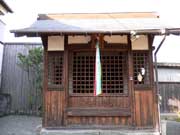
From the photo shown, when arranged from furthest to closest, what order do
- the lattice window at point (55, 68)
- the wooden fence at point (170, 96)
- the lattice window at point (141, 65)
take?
the wooden fence at point (170, 96) < the lattice window at point (55, 68) < the lattice window at point (141, 65)

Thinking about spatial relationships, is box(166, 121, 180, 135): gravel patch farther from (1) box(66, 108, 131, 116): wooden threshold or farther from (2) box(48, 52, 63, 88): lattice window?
(2) box(48, 52, 63, 88): lattice window

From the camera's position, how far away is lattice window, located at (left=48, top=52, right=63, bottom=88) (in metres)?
8.62

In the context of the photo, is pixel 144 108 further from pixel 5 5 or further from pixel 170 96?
pixel 170 96

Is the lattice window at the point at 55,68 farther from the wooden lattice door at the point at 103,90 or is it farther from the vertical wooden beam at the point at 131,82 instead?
the vertical wooden beam at the point at 131,82

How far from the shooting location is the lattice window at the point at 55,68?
28.3 feet

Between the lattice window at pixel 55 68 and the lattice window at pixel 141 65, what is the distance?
2.49 meters

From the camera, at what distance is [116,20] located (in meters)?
9.14

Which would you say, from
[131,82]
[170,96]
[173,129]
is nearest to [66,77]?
[131,82]

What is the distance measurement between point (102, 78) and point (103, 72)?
0.21 m

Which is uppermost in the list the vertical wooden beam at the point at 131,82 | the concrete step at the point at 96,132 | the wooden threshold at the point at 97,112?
the vertical wooden beam at the point at 131,82

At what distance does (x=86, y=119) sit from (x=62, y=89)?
4.10 ft

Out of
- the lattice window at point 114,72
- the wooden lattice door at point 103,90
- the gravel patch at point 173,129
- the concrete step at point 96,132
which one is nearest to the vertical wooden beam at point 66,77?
the wooden lattice door at point 103,90

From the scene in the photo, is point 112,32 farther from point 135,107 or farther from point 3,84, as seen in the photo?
point 3,84

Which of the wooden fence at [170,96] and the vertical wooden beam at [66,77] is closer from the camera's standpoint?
the vertical wooden beam at [66,77]
